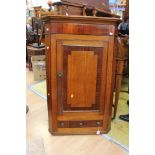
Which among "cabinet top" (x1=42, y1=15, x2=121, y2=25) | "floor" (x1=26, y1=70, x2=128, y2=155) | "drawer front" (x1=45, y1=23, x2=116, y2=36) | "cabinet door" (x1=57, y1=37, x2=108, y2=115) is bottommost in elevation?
"floor" (x1=26, y1=70, x2=128, y2=155)

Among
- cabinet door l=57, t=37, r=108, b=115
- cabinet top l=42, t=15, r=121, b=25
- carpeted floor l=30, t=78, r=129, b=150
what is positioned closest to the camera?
cabinet top l=42, t=15, r=121, b=25

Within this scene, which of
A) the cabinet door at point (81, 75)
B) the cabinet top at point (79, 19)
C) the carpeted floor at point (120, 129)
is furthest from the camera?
the carpeted floor at point (120, 129)

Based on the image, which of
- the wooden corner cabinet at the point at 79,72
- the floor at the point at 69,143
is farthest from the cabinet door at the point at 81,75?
the floor at the point at 69,143

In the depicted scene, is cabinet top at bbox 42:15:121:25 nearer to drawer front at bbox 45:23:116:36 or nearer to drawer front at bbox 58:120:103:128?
drawer front at bbox 45:23:116:36

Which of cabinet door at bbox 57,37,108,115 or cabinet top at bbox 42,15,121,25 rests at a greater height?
cabinet top at bbox 42,15,121,25

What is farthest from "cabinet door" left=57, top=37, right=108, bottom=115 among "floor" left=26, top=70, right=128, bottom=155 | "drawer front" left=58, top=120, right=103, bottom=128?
"floor" left=26, top=70, right=128, bottom=155

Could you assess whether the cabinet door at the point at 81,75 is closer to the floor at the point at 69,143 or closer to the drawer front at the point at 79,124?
the drawer front at the point at 79,124

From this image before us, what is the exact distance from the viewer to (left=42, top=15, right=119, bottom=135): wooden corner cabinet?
1498 mm

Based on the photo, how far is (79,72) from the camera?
1.60 metres

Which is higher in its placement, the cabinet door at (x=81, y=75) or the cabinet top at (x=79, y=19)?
the cabinet top at (x=79, y=19)

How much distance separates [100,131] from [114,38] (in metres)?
0.84

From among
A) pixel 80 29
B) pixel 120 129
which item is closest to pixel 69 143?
pixel 120 129

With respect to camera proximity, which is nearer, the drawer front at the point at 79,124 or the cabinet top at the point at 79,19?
the cabinet top at the point at 79,19

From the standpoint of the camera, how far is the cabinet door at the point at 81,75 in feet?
5.06
